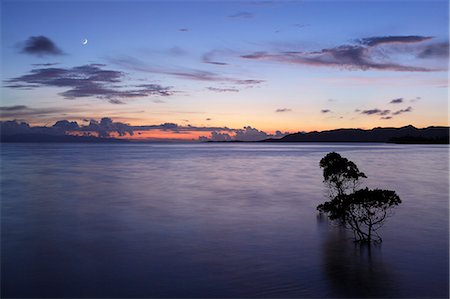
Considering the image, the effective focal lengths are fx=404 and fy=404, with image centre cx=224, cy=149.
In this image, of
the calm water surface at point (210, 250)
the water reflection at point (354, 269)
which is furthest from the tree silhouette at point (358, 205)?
the water reflection at point (354, 269)

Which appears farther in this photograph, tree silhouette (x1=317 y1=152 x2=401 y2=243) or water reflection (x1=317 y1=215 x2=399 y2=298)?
tree silhouette (x1=317 y1=152 x2=401 y2=243)

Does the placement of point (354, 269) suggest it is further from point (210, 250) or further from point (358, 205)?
point (210, 250)

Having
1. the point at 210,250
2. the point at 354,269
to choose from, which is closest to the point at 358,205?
the point at 354,269

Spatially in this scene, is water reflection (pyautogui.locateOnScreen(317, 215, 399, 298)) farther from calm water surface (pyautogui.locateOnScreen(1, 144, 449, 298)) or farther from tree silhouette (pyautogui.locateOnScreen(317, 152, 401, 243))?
tree silhouette (pyautogui.locateOnScreen(317, 152, 401, 243))

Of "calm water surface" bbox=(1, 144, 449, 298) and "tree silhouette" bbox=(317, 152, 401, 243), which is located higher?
"tree silhouette" bbox=(317, 152, 401, 243)

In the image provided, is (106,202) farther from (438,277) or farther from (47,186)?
(438,277)

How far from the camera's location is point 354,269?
19.1 m

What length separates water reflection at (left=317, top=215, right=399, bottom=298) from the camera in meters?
16.7

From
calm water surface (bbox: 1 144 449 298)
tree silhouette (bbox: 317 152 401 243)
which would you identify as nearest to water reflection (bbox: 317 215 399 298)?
calm water surface (bbox: 1 144 449 298)

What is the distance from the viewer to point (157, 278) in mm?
18109

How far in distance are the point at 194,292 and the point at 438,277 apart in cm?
1109

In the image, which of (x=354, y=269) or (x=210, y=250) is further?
(x=210, y=250)

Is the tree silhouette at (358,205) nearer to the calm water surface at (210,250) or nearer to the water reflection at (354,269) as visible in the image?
the calm water surface at (210,250)

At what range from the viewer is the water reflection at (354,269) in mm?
16705
